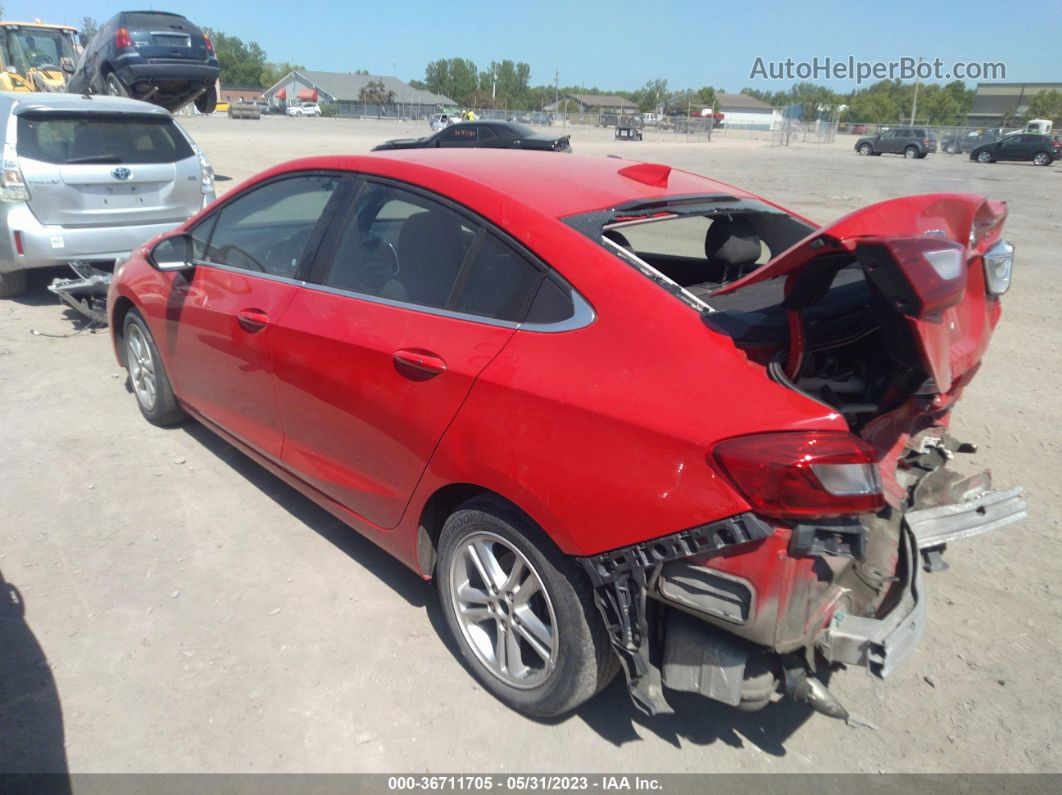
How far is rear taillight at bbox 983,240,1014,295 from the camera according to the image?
8.55 feet

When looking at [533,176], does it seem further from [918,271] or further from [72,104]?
[72,104]

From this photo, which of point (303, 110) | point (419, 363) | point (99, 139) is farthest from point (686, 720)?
point (303, 110)

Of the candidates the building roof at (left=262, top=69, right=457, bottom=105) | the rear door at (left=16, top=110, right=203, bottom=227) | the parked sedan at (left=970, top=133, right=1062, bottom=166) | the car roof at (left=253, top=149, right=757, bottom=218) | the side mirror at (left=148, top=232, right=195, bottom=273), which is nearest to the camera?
the car roof at (left=253, top=149, right=757, bottom=218)

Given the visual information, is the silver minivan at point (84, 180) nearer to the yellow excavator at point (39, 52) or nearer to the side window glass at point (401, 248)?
the side window glass at point (401, 248)

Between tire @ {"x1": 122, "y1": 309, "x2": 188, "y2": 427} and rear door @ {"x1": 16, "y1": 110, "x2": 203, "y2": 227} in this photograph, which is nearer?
tire @ {"x1": 122, "y1": 309, "x2": 188, "y2": 427}

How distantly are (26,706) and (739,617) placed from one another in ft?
7.93

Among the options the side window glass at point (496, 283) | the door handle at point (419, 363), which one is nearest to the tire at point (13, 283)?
the door handle at point (419, 363)

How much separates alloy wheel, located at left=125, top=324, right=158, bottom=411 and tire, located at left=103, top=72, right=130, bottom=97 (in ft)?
38.6

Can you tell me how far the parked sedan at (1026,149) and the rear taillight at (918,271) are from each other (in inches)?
1728

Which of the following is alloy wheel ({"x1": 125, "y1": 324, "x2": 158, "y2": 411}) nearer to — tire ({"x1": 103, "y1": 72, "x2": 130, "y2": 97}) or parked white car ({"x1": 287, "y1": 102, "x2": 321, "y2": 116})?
tire ({"x1": 103, "y1": 72, "x2": 130, "y2": 97})

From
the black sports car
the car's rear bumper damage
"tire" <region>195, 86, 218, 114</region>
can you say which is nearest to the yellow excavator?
"tire" <region>195, 86, 218, 114</region>

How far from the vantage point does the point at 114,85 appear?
1450cm

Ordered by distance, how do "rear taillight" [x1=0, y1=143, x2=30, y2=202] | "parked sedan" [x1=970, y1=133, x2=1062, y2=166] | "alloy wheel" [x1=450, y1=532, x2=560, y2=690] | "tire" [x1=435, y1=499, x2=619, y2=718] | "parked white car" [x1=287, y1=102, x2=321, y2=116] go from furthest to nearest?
"parked white car" [x1=287, y1=102, x2=321, y2=116]
"parked sedan" [x1=970, y1=133, x2=1062, y2=166]
"rear taillight" [x1=0, y1=143, x2=30, y2=202]
"alloy wheel" [x1=450, y1=532, x2=560, y2=690]
"tire" [x1=435, y1=499, x2=619, y2=718]

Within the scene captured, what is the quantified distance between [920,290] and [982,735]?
1719mm
